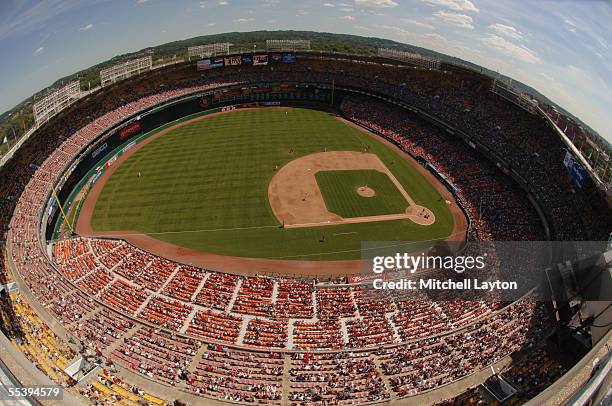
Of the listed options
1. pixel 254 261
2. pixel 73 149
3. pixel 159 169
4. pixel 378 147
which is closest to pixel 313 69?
pixel 378 147

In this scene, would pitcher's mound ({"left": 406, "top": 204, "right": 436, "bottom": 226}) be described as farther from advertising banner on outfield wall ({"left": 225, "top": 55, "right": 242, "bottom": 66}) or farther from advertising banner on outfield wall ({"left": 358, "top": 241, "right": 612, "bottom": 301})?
advertising banner on outfield wall ({"left": 225, "top": 55, "right": 242, "bottom": 66})

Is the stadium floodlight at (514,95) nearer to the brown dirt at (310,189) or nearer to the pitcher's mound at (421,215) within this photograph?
the brown dirt at (310,189)

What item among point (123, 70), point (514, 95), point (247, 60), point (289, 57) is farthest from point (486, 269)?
point (247, 60)

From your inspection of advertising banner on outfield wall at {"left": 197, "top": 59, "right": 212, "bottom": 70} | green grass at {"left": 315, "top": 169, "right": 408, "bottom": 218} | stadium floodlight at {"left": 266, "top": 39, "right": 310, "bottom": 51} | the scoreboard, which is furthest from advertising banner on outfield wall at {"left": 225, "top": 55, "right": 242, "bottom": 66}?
green grass at {"left": 315, "top": 169, "right": 408, "bottom": 218}

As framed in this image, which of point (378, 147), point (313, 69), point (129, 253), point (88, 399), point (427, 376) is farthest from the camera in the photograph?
point (313, 69)

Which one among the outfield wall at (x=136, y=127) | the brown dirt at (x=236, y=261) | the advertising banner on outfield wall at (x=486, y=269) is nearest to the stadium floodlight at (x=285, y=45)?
the outfield wall at (x=136, y=127)

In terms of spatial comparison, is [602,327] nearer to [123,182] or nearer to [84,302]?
[84,302]

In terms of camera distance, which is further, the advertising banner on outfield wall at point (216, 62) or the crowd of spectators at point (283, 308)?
the advertising banner on outfield wall at point (216, 62)
